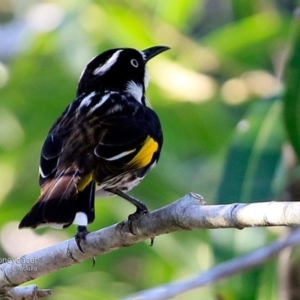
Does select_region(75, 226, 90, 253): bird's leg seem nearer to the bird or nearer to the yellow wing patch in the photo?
the bird

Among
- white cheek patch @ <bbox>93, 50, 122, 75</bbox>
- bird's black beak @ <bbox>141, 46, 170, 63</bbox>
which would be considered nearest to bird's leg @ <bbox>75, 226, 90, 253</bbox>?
white cheek patch @ <bbox>93, 50, 122, 75</bbox>

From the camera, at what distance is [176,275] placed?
4758 mm

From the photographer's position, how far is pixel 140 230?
2584mm

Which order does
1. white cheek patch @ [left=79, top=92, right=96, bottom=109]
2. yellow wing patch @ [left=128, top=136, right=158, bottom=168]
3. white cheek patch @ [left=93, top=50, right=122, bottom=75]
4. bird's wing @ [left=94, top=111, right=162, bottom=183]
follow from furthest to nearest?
white cheek patch @ [left=93, top=50, right=122, bottom=75]
white cheek patch @ [left=79, top=92, right=96, bottom=109]
yellow wing patch @ [left=128, top=136, right=158, bottom=168]
bird's wing @ [left=94, top=111, right=162, bottom=183]

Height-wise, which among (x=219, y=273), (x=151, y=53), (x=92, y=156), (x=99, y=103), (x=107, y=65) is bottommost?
(x=219, y=273)

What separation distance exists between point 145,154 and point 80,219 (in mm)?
526

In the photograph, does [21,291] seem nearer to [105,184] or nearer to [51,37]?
[105,184]

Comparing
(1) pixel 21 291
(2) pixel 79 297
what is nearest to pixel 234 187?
(2) pixel 79 297

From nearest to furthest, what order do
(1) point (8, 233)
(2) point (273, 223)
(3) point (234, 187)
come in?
1. (2) point (273, 223)
2. (3) point (234, 187)
3. (1) point (8, 233)

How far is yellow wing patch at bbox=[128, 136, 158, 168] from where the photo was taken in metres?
3.06

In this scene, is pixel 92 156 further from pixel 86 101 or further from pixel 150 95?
pixel 150 95

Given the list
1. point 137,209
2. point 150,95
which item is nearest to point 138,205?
point 137,209

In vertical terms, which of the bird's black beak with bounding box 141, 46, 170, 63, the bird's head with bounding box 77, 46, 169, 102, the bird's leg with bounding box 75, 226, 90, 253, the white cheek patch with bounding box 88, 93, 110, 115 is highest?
the bird's black beak with bounding box 141, 46, 170, 63

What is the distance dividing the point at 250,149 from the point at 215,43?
1015mm
